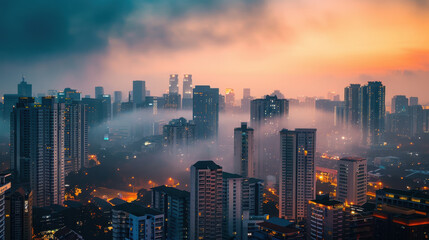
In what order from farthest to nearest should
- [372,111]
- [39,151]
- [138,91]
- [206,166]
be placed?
[138,91] < [372,111] < [39,151] < [206,166]

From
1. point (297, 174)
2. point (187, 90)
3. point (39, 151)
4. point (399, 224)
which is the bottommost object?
point (399, 224)

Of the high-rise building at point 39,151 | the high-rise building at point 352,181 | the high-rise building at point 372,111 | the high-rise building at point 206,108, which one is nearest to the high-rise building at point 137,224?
the high-rise building at point 39,151

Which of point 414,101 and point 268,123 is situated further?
point 414,101

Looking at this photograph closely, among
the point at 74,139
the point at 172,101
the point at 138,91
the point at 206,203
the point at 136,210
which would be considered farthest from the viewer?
the point at 138,91

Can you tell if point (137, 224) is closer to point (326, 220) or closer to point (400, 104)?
point (326, 220)

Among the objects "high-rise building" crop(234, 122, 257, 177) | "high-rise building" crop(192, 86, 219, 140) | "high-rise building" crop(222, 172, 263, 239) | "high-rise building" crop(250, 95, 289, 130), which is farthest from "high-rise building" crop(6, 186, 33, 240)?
"high-rise building" crop(192, 86, 219, 140)

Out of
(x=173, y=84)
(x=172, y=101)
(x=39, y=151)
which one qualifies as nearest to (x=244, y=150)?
(x=39, y=151)

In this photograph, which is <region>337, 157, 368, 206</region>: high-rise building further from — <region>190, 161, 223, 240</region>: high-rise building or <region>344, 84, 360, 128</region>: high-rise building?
<region>344, 84, 360, 128</region>: high-rise building
